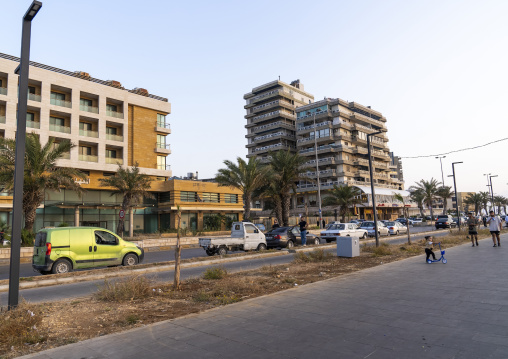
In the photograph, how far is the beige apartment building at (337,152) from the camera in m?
73.7

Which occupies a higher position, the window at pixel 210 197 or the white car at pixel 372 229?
the window at pixel 210 197

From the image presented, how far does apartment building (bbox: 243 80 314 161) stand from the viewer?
82537mm

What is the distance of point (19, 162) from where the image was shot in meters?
6.26

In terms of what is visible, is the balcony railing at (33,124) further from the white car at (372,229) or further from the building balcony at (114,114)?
the white car at (372,229)

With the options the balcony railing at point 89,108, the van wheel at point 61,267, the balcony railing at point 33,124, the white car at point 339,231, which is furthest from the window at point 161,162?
the van wheel at point 61,267

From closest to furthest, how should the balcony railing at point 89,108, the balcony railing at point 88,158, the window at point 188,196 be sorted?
the balcony railing at point 88,158, the balcony railing at point 89,108, the window at point 188,196

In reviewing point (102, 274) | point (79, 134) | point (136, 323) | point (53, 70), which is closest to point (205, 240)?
point (102, 274)

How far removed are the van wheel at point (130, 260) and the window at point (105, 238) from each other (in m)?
0.75

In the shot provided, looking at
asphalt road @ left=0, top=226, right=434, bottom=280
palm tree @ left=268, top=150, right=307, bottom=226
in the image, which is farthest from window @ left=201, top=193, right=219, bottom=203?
asphalt road @ left=0, top=226, right=434, bottom=280

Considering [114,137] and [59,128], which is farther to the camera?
[114,137]

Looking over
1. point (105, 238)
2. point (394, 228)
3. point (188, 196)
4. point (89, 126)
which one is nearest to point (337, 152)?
point (188, 196)

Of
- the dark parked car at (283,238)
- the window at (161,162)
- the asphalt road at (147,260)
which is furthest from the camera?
the window at (161,162)

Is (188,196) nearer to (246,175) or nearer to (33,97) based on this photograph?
(246,175)

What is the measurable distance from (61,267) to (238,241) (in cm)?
886
